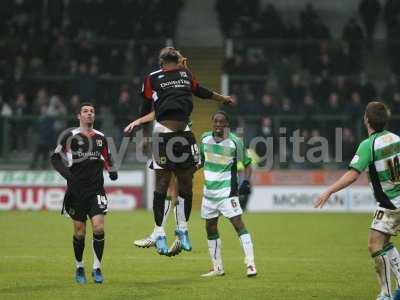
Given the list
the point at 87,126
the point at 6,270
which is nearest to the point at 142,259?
the point at 6,270

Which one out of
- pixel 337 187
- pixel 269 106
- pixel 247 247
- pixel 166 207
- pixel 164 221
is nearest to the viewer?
pixel 337 187

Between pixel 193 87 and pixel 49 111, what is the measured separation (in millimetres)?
16964

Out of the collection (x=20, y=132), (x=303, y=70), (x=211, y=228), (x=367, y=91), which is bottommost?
(x=211, y=228)

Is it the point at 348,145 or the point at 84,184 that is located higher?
the point at 348,145

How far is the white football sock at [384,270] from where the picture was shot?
10.2 m

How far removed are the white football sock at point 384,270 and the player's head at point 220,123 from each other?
4.12m

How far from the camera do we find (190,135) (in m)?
11.9

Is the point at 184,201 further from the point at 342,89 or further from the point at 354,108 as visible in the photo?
the point at 342,89

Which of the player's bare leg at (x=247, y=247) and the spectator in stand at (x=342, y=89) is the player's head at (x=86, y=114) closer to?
the player's bare leg at (x=247, y=247)

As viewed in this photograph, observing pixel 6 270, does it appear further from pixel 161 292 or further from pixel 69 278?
pixel 161 292

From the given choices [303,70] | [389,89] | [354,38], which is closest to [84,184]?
[389,89]

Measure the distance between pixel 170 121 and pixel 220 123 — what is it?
A: 6.79ft

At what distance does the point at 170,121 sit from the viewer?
11.7m

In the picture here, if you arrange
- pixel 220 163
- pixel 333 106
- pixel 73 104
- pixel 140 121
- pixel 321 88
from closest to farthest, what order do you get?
pixel 140 121, pixel 220 163, pixel 333 106, pixel 73 104, pixel 321 88
